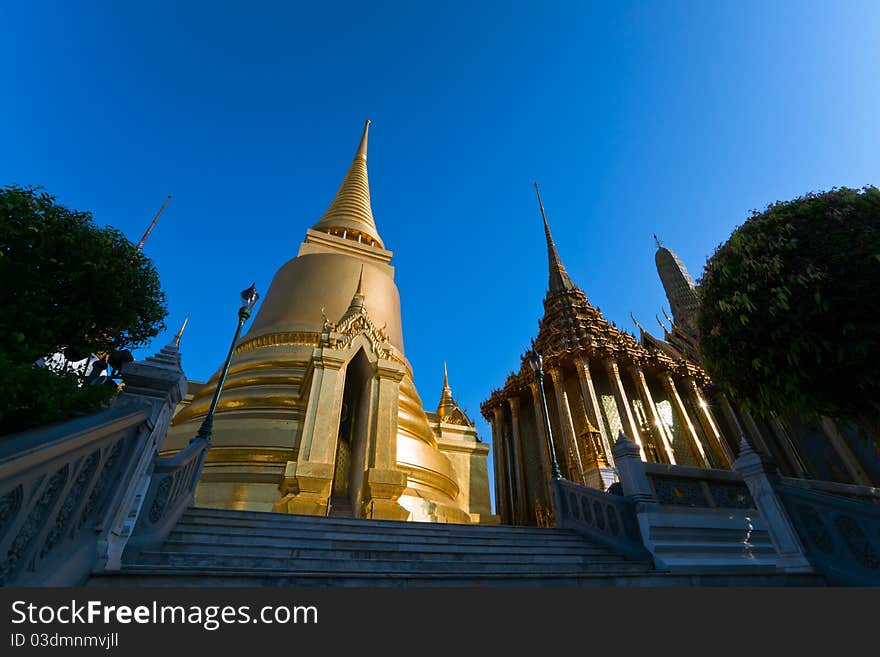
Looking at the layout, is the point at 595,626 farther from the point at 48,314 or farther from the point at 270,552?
the point at 48,314

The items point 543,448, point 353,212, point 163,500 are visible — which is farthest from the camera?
point 353,212

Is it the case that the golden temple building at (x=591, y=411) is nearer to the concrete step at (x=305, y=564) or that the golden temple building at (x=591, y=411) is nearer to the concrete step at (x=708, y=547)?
the concrete step at (x=708, y=547)

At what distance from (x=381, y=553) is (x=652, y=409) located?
1619cm

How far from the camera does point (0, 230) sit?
642 cm

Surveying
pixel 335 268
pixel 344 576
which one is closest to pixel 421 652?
pixel 344 576

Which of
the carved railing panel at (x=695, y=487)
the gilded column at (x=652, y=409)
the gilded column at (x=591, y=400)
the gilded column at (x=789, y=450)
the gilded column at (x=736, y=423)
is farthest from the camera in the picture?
the gilded column at (x=736, y=423)

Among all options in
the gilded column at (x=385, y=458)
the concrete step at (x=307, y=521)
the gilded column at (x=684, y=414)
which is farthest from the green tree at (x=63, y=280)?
the gilded column at (x=684, y=414)

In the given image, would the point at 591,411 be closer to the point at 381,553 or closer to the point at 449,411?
the point at 449,411

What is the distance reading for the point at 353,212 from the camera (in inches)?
833

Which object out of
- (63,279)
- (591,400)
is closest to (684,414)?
(591,400)

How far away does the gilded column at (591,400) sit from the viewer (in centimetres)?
1591

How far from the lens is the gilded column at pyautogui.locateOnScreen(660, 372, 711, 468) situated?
54.6 feet

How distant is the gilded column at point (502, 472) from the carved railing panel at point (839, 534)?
1426 centimetres

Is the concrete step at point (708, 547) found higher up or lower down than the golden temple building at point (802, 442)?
lower down
